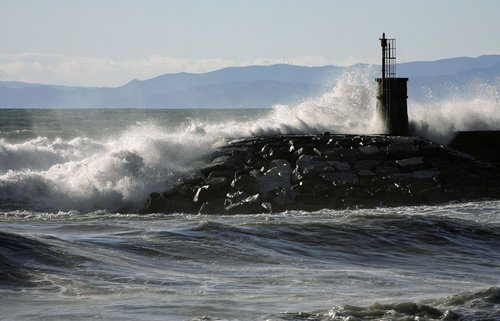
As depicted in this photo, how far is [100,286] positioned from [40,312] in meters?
1.33

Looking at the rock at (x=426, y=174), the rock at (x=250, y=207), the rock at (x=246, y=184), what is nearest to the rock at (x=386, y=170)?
the rock at (x=426, y=174)

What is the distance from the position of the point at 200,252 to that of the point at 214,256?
0.28 metres

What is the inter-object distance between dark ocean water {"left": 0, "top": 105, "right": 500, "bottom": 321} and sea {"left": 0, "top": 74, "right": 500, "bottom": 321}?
0.02 meters

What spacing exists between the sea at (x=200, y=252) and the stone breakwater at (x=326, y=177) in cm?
62

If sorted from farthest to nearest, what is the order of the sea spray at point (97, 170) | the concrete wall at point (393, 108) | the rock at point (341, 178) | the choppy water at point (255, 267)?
1. the concrete wall at point (393, 108)
2. the sea spray at point (97, 170)
3. the rock at point (341, 178)
4. the choppy water at point (255, 267)

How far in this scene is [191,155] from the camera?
23438 mm

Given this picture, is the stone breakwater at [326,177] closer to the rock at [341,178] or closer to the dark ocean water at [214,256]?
the rock at [341,178]

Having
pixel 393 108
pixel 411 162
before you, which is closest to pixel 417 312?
pixel 411 162

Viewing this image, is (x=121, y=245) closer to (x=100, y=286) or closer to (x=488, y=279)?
(x=100, y=286)

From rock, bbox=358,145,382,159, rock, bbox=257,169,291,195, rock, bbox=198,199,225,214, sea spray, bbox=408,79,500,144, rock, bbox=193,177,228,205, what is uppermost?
sea spray, bbox=408,79,500,144

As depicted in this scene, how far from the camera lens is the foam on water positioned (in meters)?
21.6

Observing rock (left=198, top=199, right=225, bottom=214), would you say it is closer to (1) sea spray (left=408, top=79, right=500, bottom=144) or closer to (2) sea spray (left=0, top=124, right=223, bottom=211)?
(2) sea spray (left=0, top=124, right=223, bottom=211)

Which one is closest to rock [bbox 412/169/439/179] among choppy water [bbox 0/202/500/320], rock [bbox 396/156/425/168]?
rock [bbox 396/156/425/168]

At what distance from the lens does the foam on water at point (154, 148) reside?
851 inches
